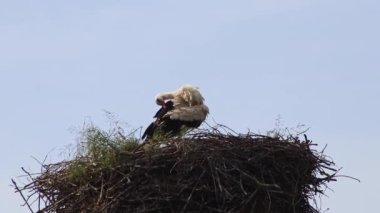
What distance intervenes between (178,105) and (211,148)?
1.46 m

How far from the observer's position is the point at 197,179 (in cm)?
769

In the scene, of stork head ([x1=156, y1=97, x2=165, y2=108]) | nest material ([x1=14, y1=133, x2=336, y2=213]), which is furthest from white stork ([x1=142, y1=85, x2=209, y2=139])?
nest material ([x1=14, y1=133, x2=336, y2=213])

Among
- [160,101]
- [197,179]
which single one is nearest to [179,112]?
[160,101]

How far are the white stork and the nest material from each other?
3.16 ft

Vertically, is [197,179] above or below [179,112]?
below

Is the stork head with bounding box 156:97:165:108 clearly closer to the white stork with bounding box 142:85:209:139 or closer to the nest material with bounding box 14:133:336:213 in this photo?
the white stork with bounding box 142:85:209:139

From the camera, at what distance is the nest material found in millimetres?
7652

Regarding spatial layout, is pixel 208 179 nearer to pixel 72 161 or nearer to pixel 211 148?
pixel 211 148

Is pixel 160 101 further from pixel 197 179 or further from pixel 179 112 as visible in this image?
pixel 197 179

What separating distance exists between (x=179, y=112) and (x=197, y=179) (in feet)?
5.04

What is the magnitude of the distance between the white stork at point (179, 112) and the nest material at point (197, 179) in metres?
0.96

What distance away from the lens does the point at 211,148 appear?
25.8 feet

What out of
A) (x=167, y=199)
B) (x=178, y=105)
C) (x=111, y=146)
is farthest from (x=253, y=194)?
(x=178, y=105)

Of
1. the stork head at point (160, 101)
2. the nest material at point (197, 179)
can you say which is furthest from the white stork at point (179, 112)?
the nest material at point (197, 179)
